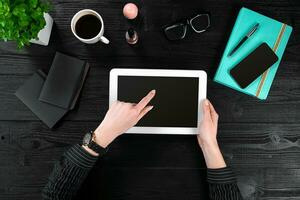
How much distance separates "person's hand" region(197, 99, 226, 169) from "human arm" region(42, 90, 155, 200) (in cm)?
17

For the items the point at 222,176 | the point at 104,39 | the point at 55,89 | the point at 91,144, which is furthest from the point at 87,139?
the point at 222,176

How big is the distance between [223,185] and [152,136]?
26 centimetres

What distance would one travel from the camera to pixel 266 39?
0.98 metres

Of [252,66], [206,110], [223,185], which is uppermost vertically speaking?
[252,66]

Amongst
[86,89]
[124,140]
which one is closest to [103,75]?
[86,89]

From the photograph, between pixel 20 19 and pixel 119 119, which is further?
pixel 119 119

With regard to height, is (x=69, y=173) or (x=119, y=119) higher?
(x=119, y=119)

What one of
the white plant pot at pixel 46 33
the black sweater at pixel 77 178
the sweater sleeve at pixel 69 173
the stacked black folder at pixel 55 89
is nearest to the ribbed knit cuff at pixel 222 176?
the black sweater at pixel 77 178

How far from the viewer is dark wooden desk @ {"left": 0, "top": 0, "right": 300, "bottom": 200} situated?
100cm

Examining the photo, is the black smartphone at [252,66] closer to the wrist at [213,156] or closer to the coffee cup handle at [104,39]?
the wrist at [213,156]

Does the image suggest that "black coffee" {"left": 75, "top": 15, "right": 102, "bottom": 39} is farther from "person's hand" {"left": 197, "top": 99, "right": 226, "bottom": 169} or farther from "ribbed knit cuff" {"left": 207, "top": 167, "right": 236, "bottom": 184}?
"ribbed knit cuff" {"left": 207, "top": 167, "right": 236, "bottom": 184}

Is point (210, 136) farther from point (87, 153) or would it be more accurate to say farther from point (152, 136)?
point (87, 153)

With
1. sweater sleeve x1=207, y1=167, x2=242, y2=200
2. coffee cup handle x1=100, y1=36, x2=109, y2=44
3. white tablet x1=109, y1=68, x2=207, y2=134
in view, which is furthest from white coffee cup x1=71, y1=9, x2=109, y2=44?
sweater sleeve x1=207, y1=167, x2=242, y2=200

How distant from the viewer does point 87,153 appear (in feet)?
3.01
